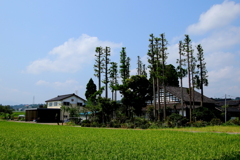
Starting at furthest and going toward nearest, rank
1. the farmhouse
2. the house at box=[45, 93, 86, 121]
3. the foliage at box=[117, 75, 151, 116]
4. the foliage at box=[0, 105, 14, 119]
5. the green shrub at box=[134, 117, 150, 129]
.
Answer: the foliage at box=[0, 105, 14, 119], the house at box=[45, 93, 86, 121], the farmhouse, the foliage at box=[117, 75, 151, 116], the green shrub at box=[134, 117, 150, 129]

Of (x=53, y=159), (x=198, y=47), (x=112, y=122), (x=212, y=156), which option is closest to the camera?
(x=53, y=159)

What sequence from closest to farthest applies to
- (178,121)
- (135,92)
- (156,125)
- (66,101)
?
(156,125) → (178,121) → (135,92) → (66,101)

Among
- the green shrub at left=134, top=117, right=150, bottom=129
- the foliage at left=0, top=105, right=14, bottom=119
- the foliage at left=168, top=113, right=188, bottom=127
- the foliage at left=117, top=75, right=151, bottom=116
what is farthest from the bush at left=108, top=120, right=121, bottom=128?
the foliage at left=0, top=105, right=14, bottom=119

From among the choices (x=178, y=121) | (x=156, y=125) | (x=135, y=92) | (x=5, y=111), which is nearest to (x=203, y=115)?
(x=178, y=121)

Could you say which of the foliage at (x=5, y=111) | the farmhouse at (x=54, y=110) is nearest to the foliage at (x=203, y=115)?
the farmhouse at (x=54, y=110)

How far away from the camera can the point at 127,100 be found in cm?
3097

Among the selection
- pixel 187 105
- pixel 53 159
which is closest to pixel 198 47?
pixel 187 105

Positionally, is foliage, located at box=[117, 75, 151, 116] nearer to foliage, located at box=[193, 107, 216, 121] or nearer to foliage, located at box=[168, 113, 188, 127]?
foliage, located at box=[168, 113, 188, 127]

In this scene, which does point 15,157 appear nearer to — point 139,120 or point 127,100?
point 139,120

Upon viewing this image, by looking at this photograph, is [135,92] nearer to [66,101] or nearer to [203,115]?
[203,115]

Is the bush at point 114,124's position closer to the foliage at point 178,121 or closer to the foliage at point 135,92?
the foliage at point 135,92

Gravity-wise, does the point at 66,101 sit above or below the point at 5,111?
above

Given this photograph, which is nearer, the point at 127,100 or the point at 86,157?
the point at 86,157

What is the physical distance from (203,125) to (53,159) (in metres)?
21.1
